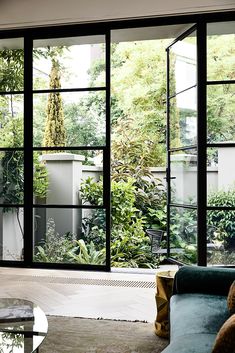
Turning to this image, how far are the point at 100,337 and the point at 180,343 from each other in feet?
4.03

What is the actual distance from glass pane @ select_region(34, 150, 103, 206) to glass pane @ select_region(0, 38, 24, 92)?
3.01ft

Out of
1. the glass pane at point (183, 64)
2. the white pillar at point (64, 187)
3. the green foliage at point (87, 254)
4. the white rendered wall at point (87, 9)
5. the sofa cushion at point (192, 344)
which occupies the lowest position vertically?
the green foliage at point (87, 254)

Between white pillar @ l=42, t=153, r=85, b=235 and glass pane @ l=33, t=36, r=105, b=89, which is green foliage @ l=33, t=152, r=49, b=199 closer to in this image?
white pillar @ l=42, t=153, r=85, b=235

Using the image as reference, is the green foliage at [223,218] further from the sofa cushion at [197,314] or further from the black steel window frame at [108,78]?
the sofa cushion at [197,314]

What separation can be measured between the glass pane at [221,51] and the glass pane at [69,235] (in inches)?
80.5

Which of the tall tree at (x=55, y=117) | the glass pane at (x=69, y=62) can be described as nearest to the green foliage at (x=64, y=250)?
the tall tree at (x=55, y=117)

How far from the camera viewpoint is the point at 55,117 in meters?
5.09

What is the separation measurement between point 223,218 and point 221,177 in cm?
45

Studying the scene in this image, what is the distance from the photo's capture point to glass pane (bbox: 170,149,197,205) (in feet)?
15.3

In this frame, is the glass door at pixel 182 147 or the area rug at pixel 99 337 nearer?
the area rug at pixel 99 337

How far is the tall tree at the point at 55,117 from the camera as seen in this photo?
5.07 meters

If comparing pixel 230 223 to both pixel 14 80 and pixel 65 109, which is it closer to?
pixel 65 109

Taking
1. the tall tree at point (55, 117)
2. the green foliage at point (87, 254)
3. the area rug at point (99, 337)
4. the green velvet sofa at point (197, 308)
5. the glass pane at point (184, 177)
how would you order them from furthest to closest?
the tall tree at point (55, 117)
the green foliage at point (87, 254)
the glass pane at point (184, 177)
the area rug at point (99, 337)
the green velvet sofa at point (197, 308)

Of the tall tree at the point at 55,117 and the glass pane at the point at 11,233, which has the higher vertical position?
the tall tree at the point at 55,117
